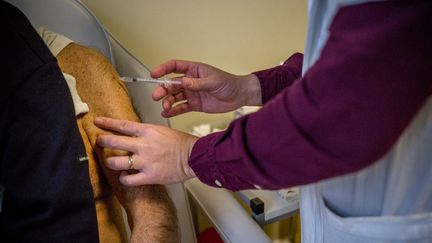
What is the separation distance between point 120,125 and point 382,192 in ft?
1.62

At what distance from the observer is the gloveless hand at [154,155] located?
646 mm

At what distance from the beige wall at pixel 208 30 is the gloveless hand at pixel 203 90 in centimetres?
33

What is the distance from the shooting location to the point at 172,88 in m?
0.86

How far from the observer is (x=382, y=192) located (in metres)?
0.54

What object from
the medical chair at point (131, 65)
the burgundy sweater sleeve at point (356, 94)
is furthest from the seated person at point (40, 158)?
the burgundy sweater sleeve at point (356, 94)

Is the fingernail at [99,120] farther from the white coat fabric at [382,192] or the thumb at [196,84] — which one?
the white coat fabric at [382,192]

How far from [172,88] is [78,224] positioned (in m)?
0.39

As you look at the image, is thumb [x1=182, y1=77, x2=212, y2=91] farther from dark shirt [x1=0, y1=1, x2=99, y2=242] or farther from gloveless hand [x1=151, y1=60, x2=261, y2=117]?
dark shirt [x1=0, y1=1, x2=99, y2=242]

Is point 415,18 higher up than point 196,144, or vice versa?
point 415,18

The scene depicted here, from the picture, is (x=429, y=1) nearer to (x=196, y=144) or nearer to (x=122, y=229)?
(x=196, y=144)

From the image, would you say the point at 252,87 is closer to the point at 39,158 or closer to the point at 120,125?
the point at 120,125

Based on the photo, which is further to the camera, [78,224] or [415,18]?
[78,224]

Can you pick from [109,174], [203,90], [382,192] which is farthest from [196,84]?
[382,192]

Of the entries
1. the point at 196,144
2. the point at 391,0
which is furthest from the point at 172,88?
the point at 391,0
